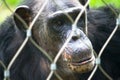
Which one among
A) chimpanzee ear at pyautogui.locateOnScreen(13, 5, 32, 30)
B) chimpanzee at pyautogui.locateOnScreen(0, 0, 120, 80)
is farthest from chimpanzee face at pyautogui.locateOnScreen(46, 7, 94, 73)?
chimpanzee ear at pyautogui.locateOnScreen(13, 5, 32, 30)

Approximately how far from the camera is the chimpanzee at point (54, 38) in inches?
141

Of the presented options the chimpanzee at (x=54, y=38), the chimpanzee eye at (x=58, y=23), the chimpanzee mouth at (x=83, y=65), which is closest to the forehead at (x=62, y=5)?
the chimpanzee at (x=54, y=38)

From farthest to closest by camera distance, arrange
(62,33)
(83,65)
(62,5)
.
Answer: (62,5), (62,33), (83,65)

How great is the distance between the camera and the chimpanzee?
3.58 meters

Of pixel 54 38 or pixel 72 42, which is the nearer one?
pixel 72 42

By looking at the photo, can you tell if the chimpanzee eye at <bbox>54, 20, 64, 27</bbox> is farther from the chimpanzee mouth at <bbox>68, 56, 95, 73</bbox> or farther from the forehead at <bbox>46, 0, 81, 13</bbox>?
the chimpanzee mouth at <bbox>68, 56, 95, 73</bbox>

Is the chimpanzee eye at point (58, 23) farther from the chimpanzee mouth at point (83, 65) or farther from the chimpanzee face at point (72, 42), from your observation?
the chimpanzee mouth at point (83, 65)

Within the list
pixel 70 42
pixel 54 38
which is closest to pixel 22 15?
pixel 54 38

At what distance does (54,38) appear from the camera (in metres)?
3.68

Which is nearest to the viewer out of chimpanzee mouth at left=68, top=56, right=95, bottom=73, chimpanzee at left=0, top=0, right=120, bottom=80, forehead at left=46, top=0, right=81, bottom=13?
chimpanzee mouth at left=68, top=56, right=95, bottom=73

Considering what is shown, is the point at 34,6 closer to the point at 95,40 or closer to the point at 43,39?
the point at 43,39

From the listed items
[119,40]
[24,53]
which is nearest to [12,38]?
[24,53]

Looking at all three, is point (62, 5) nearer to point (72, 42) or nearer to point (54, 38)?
point (54, 38)

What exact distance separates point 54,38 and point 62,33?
116 millimetres
